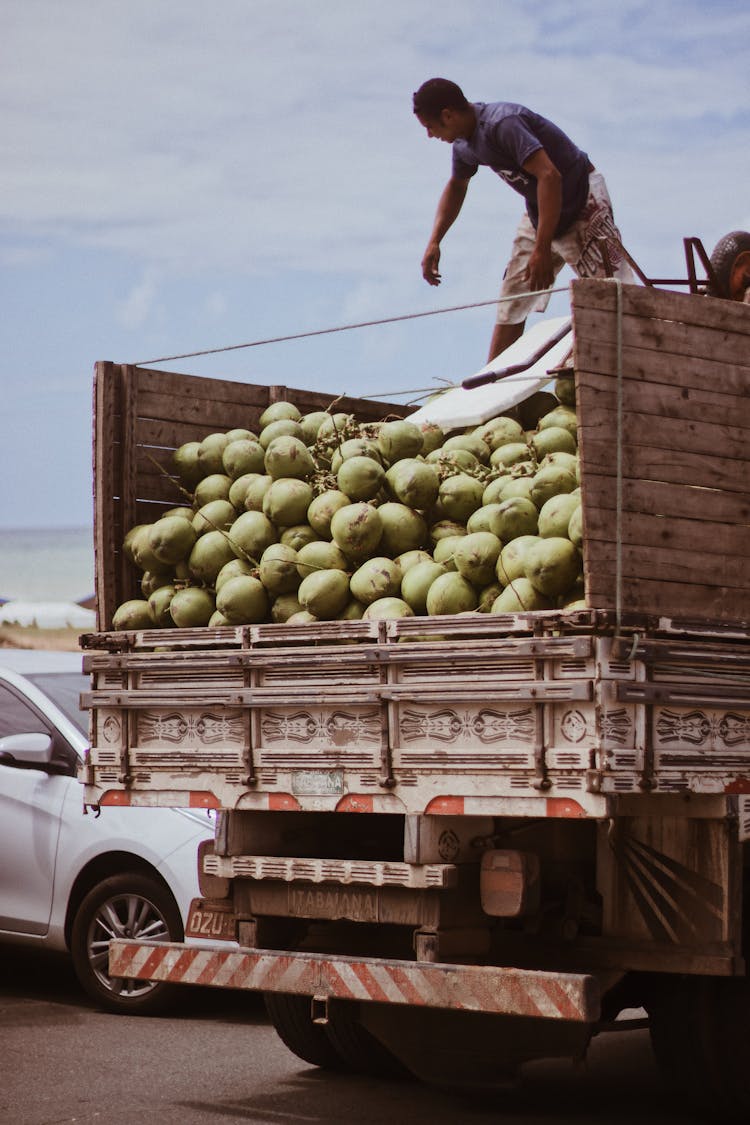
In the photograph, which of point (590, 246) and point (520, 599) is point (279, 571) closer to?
A: point (520, 599)

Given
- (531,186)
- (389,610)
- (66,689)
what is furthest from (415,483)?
(66,689)

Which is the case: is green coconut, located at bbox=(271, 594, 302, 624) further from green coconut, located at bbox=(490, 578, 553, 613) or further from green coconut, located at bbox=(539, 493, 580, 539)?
green coconut, located at bbox=(539, 493, 580, 539)

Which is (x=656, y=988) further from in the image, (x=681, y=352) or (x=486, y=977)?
(x=681, y=352)

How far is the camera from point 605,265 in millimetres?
8453

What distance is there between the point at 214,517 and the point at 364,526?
0.96 metres

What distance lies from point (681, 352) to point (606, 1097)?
3055 millimetres

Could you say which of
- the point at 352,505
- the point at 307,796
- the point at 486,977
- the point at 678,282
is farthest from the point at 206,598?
the point at 678,282

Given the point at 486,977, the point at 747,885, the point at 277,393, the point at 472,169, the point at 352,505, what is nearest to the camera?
the point at 486,977

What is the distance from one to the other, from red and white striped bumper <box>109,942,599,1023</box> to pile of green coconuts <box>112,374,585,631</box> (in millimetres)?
1270

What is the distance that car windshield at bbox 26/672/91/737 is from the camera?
29.5 feet

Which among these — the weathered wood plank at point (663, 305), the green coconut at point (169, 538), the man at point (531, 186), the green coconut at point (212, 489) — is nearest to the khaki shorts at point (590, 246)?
the man at point (531, 186)

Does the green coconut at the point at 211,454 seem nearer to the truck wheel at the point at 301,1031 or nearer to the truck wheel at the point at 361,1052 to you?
the truck wheel at the point at 301,1031

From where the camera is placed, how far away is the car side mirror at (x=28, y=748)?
8516 mm

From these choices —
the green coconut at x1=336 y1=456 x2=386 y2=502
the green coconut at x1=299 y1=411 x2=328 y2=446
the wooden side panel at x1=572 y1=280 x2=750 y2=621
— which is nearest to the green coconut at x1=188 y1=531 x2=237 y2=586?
the green coconut at x1=336 y1=456 x2=386 y2=502
